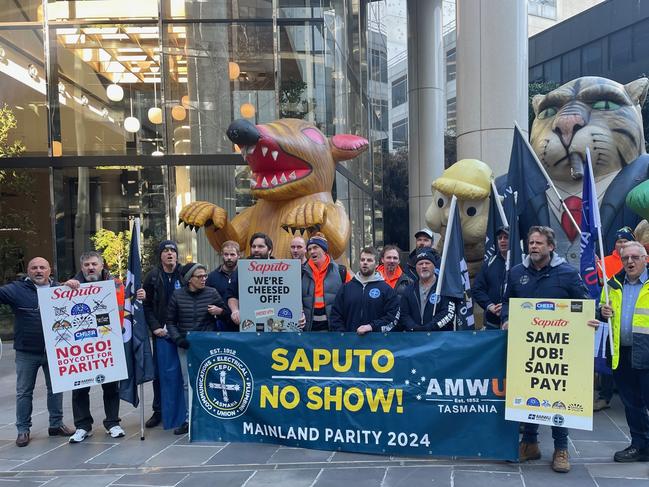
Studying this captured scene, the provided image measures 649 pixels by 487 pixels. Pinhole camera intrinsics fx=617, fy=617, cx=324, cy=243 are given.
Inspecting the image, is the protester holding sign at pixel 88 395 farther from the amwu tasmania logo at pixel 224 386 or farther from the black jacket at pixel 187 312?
the amwu tasmania logo at pixel 224 386

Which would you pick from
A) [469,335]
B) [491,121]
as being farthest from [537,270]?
[491,121]

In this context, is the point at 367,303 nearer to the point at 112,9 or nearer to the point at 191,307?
the point at 191,307

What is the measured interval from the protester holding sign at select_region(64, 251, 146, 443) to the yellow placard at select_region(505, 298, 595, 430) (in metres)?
3.27

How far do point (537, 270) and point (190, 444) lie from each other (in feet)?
10.6

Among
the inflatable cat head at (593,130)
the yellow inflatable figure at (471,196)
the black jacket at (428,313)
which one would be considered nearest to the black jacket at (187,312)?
the black jacket at (428,313)

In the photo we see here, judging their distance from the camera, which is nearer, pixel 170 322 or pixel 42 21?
pixel 170 322

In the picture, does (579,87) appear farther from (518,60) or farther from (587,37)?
(587,37)

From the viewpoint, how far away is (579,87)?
696 centimetres

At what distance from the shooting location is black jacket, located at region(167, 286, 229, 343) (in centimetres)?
560

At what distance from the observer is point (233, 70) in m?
12.7

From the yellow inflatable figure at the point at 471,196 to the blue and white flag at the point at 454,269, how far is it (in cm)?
209

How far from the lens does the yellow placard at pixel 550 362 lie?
14.0 feet

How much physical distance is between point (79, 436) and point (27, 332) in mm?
1042

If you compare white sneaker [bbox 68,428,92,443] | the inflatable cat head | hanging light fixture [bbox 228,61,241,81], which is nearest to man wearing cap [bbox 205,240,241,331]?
white sneaker [bbox 68,428,92,443]
